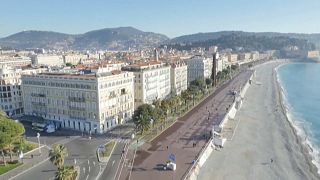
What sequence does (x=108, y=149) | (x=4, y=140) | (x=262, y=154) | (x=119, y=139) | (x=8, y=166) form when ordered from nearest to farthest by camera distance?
(x=8, y=166) < (x=4, y=140) < (x=108, y=149) < (x=262, y=154) < (x=119, y=139)

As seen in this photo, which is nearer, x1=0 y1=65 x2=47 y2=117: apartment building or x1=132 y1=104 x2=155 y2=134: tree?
x1=132 y1=104 x2=155 y2=134: tree

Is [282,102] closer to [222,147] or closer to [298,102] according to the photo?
[298,102]

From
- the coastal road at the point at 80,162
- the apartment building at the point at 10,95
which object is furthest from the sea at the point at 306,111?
the apartment building at the point at 10,95

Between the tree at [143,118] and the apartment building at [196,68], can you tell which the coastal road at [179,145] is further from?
the apartment building at [196,68]

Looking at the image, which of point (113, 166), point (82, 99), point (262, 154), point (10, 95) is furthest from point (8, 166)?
point (262, 154)

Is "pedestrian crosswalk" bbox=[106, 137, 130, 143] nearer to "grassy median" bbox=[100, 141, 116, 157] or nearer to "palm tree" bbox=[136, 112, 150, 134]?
"grassy median" bbox=[100, 141, 116, 157]

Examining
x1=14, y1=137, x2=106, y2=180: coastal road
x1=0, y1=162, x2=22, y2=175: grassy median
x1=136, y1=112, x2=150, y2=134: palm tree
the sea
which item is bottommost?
the sea

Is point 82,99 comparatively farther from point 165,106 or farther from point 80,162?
point 80,162

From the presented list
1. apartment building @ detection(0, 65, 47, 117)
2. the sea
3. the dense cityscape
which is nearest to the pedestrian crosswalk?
the dense cityscape
